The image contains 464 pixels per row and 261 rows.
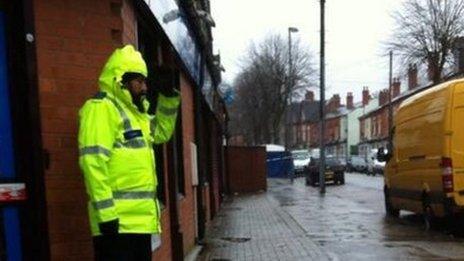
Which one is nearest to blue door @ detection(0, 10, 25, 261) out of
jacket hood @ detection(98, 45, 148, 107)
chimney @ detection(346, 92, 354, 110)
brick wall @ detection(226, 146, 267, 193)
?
jacket hood @ detection(98, 45, 148, 107)

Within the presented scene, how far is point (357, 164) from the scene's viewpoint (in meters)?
68.4

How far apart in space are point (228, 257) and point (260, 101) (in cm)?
5406

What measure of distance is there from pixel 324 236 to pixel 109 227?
959cm

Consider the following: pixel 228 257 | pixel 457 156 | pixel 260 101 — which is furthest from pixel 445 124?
pixel 260 101

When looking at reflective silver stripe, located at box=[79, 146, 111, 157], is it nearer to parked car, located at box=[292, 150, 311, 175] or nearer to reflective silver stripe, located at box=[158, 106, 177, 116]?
reflective silver stripe, located at box=[158, 106, 177, 116]

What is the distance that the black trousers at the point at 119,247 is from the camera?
4.42 metres

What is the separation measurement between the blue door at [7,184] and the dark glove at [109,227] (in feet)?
2.16

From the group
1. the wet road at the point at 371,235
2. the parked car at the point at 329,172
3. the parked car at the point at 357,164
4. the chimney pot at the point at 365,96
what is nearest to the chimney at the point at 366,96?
the chimney pot at the point at 365,96

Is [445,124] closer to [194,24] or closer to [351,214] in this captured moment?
[194,24]

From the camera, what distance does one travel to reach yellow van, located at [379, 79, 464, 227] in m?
12.6

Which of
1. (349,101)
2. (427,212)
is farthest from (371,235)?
(349,101)

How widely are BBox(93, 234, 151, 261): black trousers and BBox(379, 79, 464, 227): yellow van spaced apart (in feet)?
29.6

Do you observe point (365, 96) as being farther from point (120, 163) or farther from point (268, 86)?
point (120, 163)

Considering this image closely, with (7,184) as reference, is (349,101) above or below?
above
